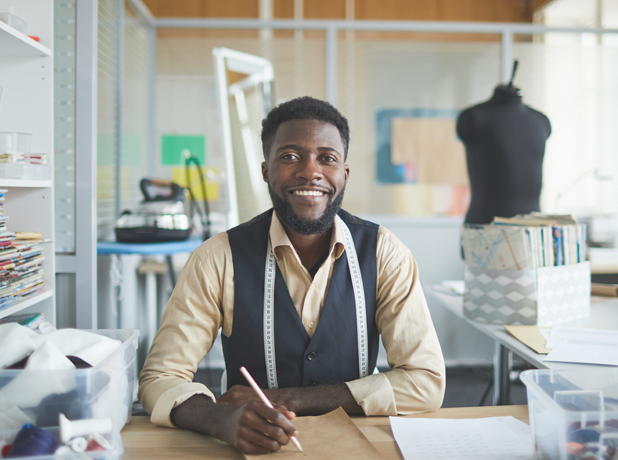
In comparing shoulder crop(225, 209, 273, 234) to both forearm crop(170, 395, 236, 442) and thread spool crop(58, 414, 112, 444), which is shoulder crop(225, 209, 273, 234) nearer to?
forearm crop(170, 395, 236, 442)

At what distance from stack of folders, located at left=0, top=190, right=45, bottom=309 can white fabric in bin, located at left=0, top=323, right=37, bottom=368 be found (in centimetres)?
53

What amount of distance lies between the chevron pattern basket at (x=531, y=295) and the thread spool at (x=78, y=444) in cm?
128

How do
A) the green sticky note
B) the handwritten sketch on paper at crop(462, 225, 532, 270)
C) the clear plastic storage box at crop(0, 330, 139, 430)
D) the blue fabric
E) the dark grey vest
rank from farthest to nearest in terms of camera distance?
1. the green sticky note
2. the blue fabric
3. the handwritten sketch on paper at crop(462, 225, 532, 270)
4. the dark grey vest
5. the clear plastic storage box at crop(0, 330, 139, 430)

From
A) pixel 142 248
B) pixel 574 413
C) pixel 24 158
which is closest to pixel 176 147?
pixel 142 248

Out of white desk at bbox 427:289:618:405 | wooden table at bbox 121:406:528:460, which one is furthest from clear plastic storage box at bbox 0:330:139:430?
white desk at bbox 427:289:618:405

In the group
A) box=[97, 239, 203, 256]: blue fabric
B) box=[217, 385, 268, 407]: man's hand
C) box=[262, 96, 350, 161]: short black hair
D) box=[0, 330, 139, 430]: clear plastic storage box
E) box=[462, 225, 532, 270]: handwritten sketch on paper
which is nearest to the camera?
box=[0, 330, 139, 430]: clear plastic storage box

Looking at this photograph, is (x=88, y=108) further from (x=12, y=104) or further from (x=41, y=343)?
(x=41, y=343)

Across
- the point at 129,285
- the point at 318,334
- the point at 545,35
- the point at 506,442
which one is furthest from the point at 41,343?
the point at 545,35

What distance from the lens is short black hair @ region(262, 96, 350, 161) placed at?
4.09 ft

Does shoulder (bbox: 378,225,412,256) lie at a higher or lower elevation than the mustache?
lower

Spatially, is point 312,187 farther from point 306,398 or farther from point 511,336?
point 511,336

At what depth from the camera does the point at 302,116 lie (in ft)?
4.06

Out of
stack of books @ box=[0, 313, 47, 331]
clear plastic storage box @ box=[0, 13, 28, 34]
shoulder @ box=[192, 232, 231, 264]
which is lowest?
stack of books @ box=[0, 313, 47, 331]

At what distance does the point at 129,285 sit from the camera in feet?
8.56
